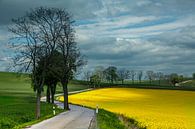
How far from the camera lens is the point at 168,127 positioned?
34281 mm

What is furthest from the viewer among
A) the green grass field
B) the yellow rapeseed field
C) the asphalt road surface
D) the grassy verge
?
the yellow rapeseed field

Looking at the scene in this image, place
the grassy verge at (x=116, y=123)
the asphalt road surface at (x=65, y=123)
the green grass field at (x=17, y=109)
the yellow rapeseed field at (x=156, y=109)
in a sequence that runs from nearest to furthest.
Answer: the asphalt road surface at (x=65, y=123) < the grassy verge at (x=116, y=123) < the green grass field at (x=17, y=109) < the yellow rapeseed field at (x=156, y=109)

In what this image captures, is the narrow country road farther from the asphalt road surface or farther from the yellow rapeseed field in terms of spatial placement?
the yellow rapeseed field

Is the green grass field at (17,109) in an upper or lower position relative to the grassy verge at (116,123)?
upper

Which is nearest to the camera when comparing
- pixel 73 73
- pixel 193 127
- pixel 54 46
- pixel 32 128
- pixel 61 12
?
pixel 32 128

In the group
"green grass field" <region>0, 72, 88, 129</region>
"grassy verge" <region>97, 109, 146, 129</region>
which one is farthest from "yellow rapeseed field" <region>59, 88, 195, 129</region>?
"green grass field" <region>0, 72, 88, 129</region>

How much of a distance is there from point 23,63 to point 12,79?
472 ft

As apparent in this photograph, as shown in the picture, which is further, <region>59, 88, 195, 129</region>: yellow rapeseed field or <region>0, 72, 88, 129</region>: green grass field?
<region>59, 88, 195, 129</region>: yellow rapeseed field

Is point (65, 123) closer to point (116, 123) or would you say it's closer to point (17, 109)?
point (116, 123)

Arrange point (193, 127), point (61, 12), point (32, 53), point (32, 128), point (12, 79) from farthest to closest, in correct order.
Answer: point (12, 79), point (61, 12), point (32, 53), point (193, 127), point (32, 128)

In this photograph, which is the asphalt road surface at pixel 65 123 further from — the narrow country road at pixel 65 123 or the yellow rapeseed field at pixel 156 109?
the yellow rapeseed field at pixel 156 109

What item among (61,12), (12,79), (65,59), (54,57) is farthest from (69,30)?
(12,79)

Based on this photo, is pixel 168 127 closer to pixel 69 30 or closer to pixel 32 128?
pixel 32 128

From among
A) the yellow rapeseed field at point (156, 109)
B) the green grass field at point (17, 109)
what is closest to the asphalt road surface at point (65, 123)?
the green grass field at point (17, 109)
